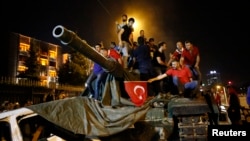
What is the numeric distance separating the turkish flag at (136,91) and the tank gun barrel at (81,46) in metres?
0.40

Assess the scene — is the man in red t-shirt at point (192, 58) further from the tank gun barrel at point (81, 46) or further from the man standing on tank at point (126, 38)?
the man standing on tank at point (126, 38)

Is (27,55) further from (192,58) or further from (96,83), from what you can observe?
(192,58)

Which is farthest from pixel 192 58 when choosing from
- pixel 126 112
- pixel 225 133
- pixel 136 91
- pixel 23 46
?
pixel 23 46

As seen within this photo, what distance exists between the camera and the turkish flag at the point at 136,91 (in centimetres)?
729

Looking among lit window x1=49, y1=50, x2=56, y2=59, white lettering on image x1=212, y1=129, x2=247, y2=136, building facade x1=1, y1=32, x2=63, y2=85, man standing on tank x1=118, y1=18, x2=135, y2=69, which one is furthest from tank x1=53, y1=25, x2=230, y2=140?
lit window x1=49, y1=50, x2=56, y2=59

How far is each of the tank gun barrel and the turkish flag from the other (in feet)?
1.30

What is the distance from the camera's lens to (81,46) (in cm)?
637

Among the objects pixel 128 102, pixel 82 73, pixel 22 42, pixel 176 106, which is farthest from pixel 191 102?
pixel 22 42

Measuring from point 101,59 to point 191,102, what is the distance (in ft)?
7.78

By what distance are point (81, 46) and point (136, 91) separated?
6.68 feet

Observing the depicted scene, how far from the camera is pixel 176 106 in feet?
23.2

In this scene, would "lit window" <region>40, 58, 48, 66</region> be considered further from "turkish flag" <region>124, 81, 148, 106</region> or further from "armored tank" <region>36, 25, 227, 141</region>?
"turkish flag" <region>124, 81, 148, 106</region>

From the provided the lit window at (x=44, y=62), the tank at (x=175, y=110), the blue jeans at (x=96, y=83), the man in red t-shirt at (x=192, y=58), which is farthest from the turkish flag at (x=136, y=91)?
the lit window at (x=44, y=62)

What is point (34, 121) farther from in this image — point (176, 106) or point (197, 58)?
point (197, 58)
